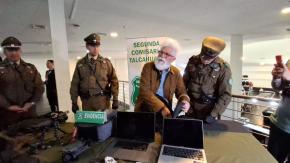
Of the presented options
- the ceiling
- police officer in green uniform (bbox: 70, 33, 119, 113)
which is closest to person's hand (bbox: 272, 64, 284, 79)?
police officer in green uniform (bbox: 70, 33, 119, 113)

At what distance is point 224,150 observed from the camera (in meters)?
1.05

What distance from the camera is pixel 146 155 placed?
1.00 metres

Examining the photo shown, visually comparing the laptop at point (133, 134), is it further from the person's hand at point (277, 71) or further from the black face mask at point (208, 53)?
the person's hand at point (277, 71)

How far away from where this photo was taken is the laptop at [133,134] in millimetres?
1060

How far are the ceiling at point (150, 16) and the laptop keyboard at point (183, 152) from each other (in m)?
2.16

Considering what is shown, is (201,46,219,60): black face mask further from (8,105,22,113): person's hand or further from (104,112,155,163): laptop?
(8,105,22,113): person's hand

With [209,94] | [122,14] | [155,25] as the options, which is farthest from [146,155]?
[155,25]

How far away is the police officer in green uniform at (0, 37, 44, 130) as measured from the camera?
1.79 m

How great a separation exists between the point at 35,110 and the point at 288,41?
24.7 ft

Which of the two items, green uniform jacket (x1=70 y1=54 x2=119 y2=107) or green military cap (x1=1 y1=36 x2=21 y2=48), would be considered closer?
green military cap (x1=1 y1=36 x2=21 y2=48)

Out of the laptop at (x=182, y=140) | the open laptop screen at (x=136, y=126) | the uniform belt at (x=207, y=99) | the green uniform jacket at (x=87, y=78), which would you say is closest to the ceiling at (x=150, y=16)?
the green uniform jacket at (x=87, y=78)

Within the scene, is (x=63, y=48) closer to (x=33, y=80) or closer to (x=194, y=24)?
(x=33, y=80)

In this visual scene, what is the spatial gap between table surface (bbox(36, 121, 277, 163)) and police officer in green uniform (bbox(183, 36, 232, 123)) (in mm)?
276

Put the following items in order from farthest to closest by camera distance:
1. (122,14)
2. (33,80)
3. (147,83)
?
1. (122,14)
2. (33,80)
3. (147,83)
